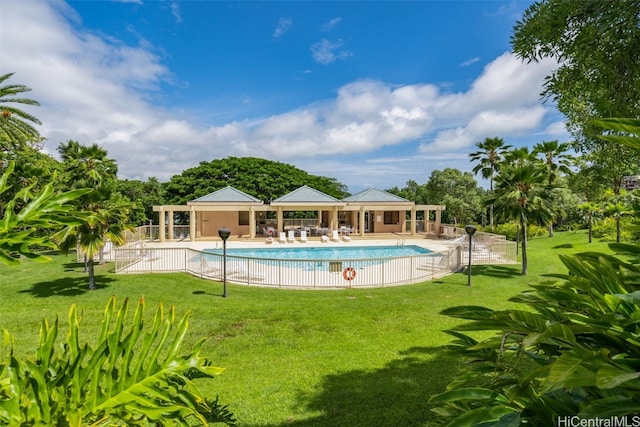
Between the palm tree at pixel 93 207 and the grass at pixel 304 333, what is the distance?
1.55 m

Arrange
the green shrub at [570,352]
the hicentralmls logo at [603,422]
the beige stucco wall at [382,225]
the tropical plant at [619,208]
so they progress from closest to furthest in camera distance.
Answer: the green shrub at [570,352] → the hicentralmls logo at [603,422] → the tropical plant at [619,208] → the beige stucco wall at [382,225]

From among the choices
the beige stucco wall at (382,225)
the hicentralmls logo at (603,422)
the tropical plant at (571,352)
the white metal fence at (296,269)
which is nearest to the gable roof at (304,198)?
the beige stucco wall at (382,225)

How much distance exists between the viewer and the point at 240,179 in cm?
4081

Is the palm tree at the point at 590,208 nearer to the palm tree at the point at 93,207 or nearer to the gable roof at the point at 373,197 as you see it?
the gable roof at the point at 373,197

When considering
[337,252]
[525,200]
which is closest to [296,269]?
[337,252]

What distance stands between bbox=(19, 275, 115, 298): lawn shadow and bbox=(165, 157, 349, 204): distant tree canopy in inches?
1050

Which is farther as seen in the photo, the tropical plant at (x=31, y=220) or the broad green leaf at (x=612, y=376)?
the tropical plant at (x=31, y=220)

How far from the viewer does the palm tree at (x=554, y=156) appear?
23219mm

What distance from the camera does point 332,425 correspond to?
3945 mm

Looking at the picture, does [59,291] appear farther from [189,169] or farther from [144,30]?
[189,169]

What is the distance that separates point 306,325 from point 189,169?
119 feet

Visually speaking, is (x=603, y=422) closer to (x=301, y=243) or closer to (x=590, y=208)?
(x=590, y=208)

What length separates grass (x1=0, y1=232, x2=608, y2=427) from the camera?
444 centimetres

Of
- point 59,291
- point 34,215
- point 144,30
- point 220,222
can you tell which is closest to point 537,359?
point 34,215
